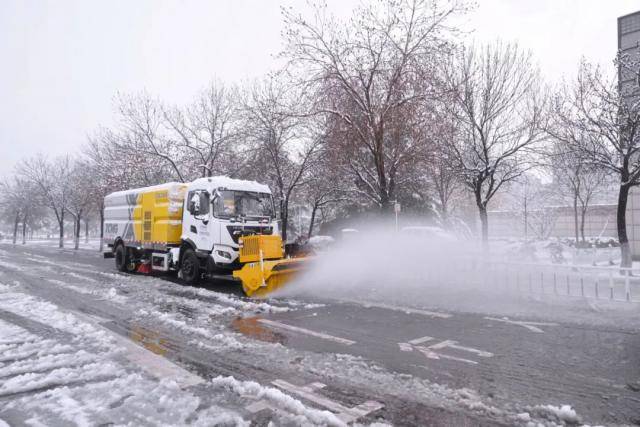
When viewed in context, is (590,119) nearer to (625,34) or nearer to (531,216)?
(625,34)

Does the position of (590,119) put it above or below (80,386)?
above

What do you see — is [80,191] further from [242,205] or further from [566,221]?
[566,221]

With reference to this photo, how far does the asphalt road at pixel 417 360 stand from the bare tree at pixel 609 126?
30.7ft

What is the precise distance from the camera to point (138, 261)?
16.2 m

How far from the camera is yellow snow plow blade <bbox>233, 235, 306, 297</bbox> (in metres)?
10.6

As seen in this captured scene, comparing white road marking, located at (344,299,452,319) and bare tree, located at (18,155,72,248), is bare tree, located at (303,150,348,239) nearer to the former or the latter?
white road marking, located at (344,299,452,319)

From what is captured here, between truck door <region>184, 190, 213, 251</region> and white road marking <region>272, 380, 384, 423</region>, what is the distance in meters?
7.94

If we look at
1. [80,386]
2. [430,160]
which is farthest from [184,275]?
[430,160]

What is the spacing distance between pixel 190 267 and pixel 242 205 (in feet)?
7.96

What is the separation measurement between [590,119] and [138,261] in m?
16.3

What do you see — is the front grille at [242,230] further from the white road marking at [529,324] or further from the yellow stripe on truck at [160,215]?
the white road marking at [529,324]

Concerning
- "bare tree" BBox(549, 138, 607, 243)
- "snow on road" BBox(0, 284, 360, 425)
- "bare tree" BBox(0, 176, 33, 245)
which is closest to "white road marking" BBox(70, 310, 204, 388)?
"snow on road" BBox(0, 284, 360, 425)

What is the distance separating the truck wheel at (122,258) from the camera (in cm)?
1669

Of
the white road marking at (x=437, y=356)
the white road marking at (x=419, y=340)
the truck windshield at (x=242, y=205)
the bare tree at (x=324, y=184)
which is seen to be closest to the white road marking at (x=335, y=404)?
the white road marking at (x=437, y=356)
